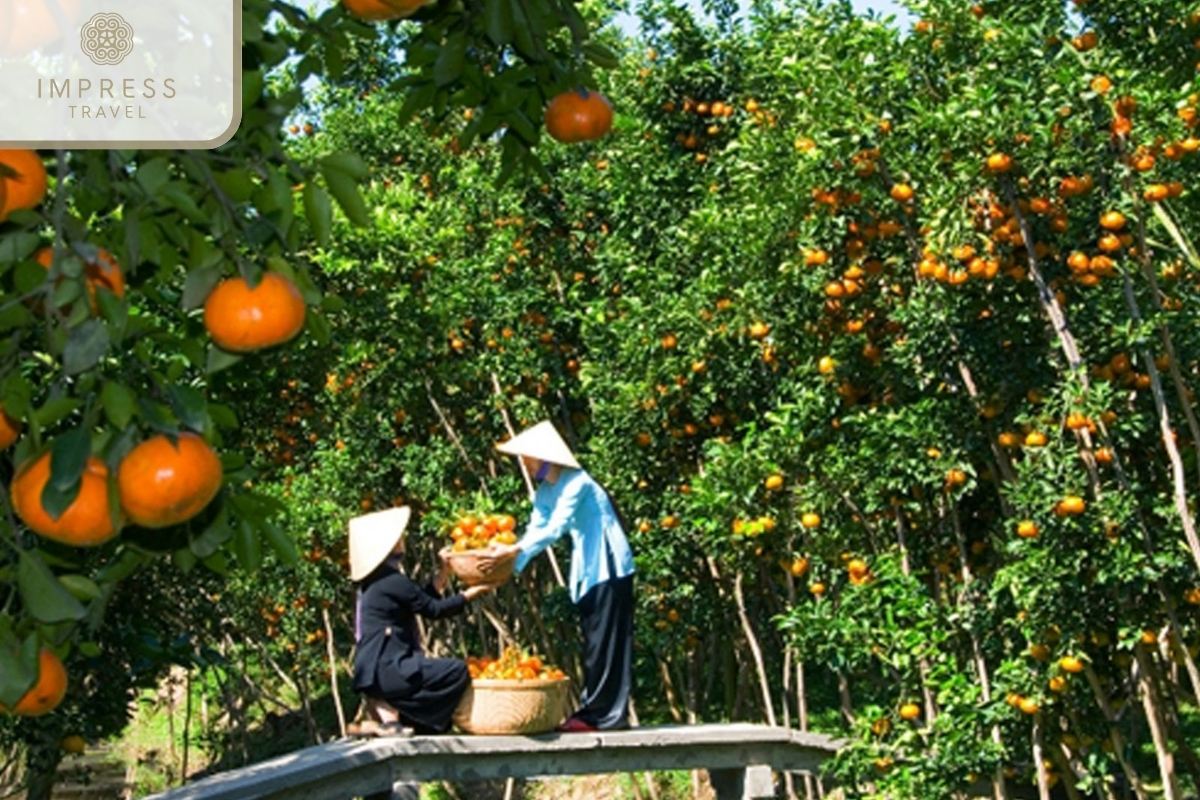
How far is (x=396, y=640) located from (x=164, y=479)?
17.7 feet

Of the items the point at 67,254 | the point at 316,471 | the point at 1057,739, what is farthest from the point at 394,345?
the point at 67,254

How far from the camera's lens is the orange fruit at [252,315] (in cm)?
175

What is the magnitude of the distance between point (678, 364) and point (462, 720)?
2.23 m

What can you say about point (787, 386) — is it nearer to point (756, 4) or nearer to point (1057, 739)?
point (1057, 739)

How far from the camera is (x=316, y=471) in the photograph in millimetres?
11758

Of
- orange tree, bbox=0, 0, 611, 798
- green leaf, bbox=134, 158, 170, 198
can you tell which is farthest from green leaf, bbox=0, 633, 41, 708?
green leaf, bbox=134, 158, 170, 198

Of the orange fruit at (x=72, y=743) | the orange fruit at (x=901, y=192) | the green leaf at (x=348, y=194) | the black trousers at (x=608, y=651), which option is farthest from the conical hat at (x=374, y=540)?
the green leaf at (x=348, y=194)

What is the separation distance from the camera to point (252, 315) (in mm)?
1745

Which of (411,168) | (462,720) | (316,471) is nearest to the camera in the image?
(462,720)

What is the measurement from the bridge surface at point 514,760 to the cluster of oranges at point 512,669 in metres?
0.26

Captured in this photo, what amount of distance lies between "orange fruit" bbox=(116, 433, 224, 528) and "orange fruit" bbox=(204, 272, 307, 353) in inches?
6.2

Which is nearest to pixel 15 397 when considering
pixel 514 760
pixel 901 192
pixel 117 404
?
pixel 117 404

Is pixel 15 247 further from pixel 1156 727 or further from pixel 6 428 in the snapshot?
pixel 1156 727

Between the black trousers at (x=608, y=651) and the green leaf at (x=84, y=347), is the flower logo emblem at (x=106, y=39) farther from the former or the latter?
the black trousers at (x=608, y=651)
